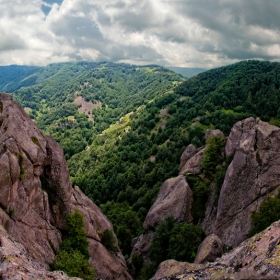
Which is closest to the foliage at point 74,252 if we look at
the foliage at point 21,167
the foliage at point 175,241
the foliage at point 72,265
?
the foliage at point 72,265

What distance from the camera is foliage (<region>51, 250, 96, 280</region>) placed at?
2861 cm

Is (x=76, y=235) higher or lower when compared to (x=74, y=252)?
higher

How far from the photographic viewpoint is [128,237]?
6744 cm

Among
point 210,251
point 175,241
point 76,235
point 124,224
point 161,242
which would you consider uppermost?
point 76,235

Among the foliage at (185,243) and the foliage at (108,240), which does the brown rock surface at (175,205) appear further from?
the foliage at (108,240)

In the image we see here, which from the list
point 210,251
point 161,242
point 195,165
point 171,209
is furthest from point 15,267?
point 195,165

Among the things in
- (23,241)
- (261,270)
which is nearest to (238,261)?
(261,270)

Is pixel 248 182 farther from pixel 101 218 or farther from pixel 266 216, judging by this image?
pixel 101 218

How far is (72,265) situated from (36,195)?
→ 31.8 ft

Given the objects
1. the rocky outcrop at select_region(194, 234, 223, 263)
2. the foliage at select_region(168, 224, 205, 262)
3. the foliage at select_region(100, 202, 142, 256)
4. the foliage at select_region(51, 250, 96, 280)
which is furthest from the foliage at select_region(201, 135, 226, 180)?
the foliage at select_region(51, 250, 96, 280)

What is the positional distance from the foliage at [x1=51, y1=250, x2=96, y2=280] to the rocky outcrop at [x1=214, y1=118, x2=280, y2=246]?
2321cm

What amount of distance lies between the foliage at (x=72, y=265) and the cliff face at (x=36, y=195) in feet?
3.27

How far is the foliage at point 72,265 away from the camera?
28.6 metres

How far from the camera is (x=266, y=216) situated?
35.2 metres
